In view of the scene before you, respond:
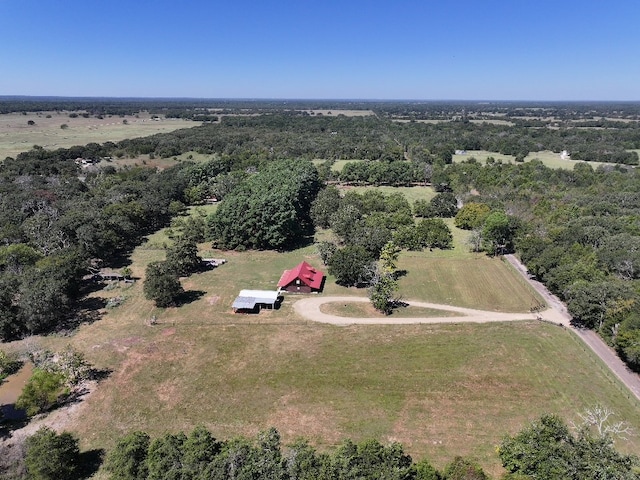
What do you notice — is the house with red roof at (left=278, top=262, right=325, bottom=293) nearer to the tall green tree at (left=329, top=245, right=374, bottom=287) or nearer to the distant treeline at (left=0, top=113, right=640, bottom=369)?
the tall green tree at (left=329, top=245, right=374, bottom=287)

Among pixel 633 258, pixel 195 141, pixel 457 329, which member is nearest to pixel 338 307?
pixel 457 329

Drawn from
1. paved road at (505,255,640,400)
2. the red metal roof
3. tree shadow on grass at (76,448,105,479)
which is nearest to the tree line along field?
tree shadow on grass at (76,448,105,479)

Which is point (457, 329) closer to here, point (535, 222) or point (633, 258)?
point (633, 258)

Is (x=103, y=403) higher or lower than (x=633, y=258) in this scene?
lower

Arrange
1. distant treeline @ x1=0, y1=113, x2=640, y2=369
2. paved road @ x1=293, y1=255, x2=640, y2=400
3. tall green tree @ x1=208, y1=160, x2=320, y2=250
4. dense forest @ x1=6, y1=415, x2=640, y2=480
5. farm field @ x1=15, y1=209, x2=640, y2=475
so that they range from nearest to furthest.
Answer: dense forest @ x1=6, y1=415, x2=640, y2=480, farm field @ x1=15, y1=209, x2=640, y2=475, paved road @ x1=293, y1=255, x2=640, y2=400, distant treeline @ x1=0, y1=113, x2=640, y2=369, tall green tree @ x1=208, y1=160, x2=320, y2=250

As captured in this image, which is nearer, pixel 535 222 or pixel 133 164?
pixel 535 222
